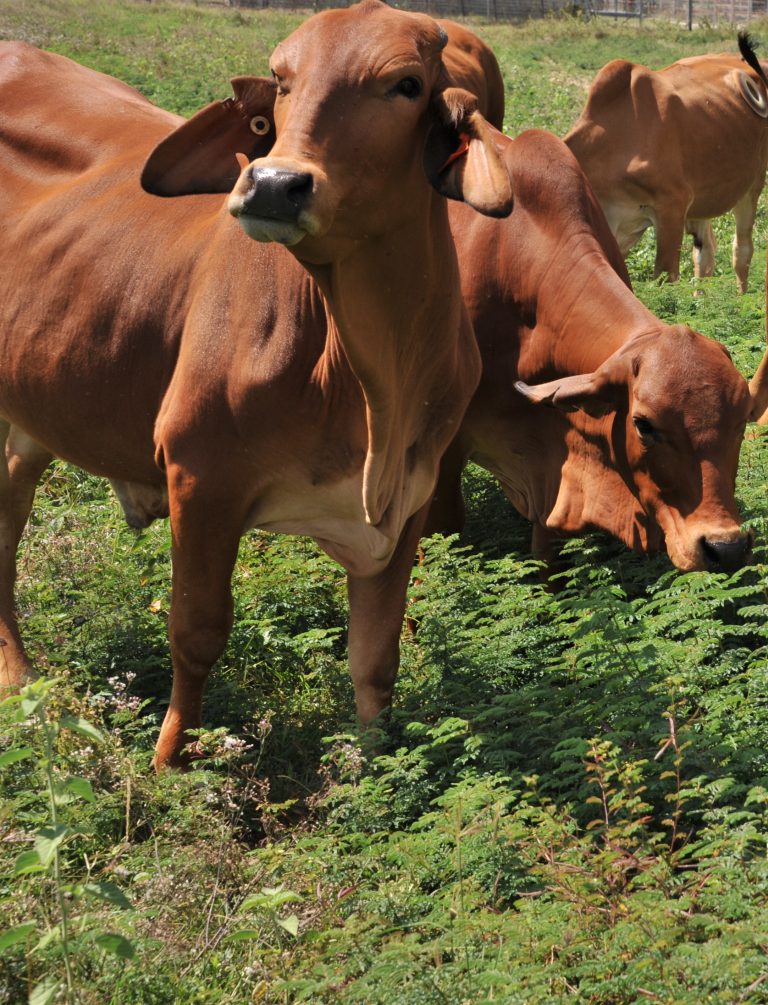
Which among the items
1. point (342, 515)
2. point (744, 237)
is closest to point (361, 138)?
point (342, 515)

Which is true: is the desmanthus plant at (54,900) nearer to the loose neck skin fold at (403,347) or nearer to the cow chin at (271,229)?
the cow chin at (271,229)

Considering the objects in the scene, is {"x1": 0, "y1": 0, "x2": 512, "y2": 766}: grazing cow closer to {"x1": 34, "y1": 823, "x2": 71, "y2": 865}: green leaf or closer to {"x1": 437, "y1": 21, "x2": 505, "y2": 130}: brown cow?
{"x1": 34, "y1": 823, "x2": 71, "y2": 865}: green leaf

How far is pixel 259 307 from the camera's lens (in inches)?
174

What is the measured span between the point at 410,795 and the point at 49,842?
1.50 m

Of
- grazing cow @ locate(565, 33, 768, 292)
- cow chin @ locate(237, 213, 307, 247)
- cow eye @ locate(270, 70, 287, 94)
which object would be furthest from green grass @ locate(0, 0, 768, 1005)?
grazing cow @ locate(565, 33, 768, 292)

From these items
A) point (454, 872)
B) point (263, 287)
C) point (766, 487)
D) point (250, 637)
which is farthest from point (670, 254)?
point (454, 872)

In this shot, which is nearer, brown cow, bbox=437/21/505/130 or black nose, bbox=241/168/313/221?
black nose, bbox=241/168/313/221

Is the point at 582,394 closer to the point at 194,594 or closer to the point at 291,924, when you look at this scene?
the point at 194,594

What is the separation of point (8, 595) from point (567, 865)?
121 inches

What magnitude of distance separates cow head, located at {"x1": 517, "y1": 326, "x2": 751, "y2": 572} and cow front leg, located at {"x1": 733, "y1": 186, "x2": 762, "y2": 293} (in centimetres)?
657

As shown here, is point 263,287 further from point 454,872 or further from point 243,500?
point 454,872

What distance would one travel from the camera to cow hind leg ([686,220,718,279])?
42.2 feet

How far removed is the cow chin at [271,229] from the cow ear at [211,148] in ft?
2.81

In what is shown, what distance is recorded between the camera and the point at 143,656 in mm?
5727
